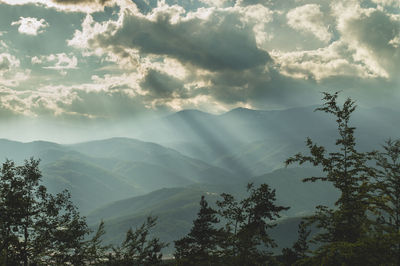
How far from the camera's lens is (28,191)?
25422 mm

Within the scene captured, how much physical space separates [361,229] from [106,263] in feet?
38.8

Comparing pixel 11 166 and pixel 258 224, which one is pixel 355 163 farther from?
pixel 11 166

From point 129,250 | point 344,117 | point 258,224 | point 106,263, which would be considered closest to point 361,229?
point 344,117

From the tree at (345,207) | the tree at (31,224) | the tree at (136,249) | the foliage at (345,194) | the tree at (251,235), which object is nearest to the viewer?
the tree at (345,207)

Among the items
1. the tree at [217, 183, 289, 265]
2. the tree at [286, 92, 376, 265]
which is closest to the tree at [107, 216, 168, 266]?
the tree at [217, 183, 289, 265]

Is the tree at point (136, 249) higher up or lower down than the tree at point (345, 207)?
lower down

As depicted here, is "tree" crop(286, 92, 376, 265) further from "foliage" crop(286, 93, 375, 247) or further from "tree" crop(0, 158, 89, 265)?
"tree" crop(0, 158, 89, 265)

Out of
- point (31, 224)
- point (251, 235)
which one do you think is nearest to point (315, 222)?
point (251, 235)

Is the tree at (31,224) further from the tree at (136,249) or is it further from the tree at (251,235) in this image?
the tree at (251,235)

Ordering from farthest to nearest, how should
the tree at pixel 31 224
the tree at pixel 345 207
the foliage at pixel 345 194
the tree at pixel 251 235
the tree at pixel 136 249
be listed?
the tree at pixel 251 235, the tree at pixel 31 224, the tree at pixel 136 249, the foliage at pixel 345 194, the tree at pixel 345 207

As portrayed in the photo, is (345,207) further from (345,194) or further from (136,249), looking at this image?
(136,249)

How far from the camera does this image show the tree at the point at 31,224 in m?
17.2

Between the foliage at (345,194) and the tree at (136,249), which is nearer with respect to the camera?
the foliage at (345,194)

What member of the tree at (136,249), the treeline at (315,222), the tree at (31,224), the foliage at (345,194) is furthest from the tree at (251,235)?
the tree at (31,224)
